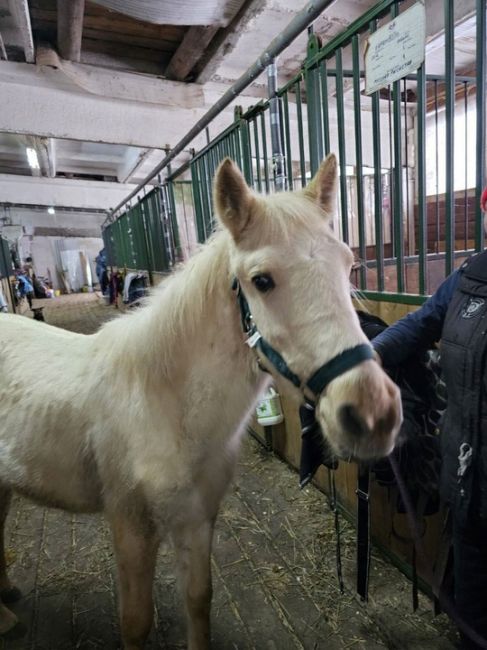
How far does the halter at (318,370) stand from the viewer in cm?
78

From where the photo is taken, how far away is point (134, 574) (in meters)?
1.21

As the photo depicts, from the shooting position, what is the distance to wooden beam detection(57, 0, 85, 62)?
94.8 inches

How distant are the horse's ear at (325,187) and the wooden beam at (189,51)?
2334mm

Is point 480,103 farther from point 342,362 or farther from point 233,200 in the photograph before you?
point 342,362

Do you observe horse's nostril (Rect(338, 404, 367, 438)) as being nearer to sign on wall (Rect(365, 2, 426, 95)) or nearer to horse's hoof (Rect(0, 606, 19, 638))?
sign on wall (Rect(365, 2, 426, 95))

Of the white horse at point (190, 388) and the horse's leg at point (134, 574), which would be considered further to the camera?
the horse's leg at point (134, 574)

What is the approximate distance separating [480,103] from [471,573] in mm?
1439

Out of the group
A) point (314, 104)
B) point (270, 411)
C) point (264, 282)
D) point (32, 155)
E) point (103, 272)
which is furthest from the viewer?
point (103, 272)

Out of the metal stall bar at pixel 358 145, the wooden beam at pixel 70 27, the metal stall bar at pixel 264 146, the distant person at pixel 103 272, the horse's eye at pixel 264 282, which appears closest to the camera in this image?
the horse's eye at pixel 264 282

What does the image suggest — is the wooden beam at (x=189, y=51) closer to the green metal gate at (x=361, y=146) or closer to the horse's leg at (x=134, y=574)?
the green metal gate at (x=361, y=146)

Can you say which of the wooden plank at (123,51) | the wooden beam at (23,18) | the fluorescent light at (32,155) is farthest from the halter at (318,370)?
the fluorescent light at (32,155)

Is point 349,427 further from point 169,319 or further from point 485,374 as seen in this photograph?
point 169,319

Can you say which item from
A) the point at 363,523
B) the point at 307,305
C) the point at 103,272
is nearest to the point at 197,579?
the point at 363,523

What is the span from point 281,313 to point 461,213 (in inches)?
205
